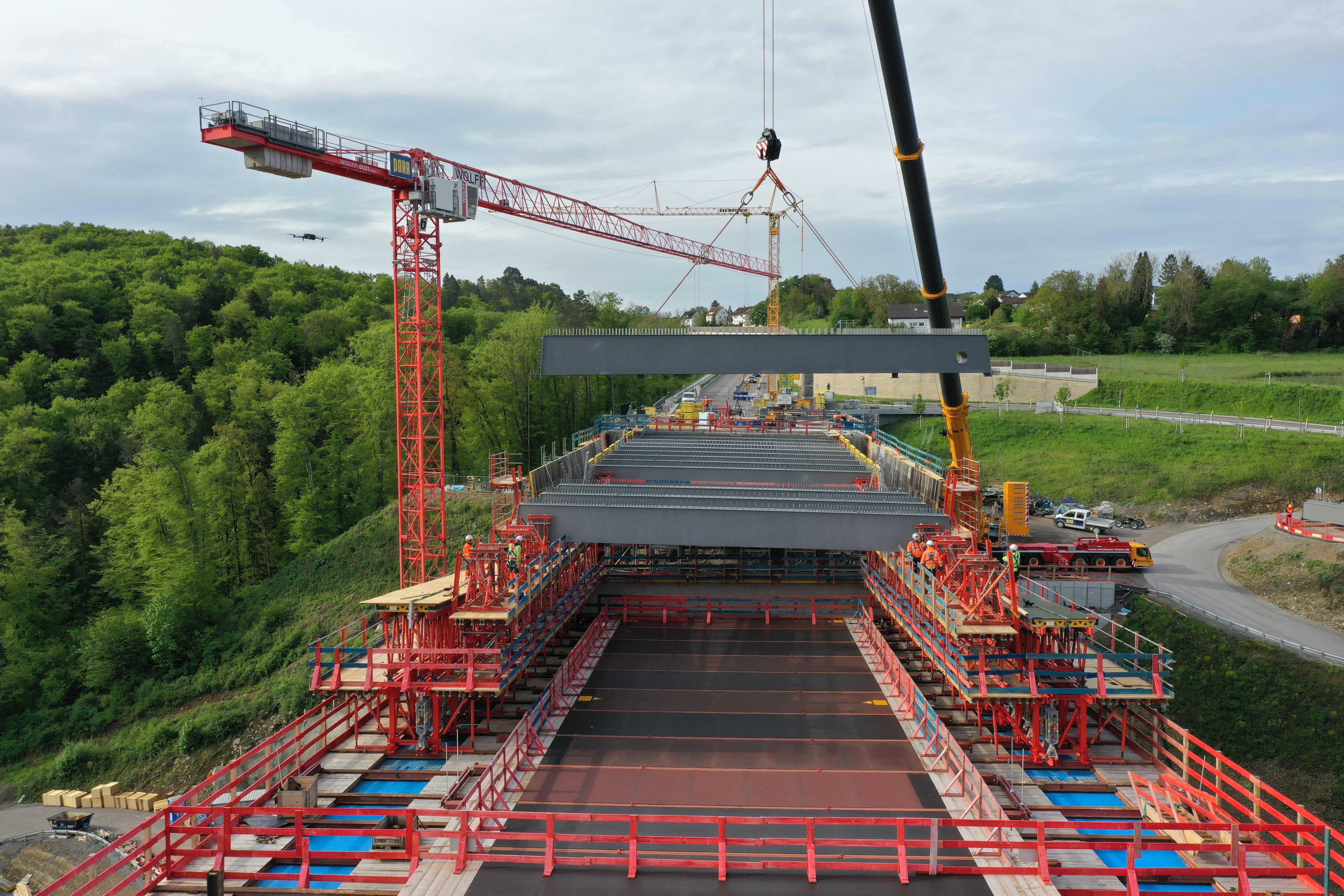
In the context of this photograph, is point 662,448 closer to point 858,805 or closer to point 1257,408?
point 858,805

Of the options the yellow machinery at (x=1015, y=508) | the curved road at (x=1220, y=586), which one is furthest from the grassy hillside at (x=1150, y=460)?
the yellow machinery at (x=1015, y=508)

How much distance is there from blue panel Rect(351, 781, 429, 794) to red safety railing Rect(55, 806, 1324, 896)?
5.90 feet

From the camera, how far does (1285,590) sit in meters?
35.0

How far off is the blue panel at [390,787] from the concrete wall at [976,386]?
55.8 meters

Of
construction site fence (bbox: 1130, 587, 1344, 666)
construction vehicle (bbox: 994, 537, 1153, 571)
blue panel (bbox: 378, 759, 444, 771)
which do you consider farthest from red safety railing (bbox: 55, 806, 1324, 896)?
construction vehicle (bbox: 994, 537, 1153, 571)

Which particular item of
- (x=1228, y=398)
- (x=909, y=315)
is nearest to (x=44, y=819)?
(x=1228, y=398)

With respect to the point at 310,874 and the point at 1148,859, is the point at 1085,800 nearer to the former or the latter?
the point at 1148,859

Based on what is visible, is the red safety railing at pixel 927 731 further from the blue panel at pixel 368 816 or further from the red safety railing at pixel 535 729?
the blue panel at pixel 368 816

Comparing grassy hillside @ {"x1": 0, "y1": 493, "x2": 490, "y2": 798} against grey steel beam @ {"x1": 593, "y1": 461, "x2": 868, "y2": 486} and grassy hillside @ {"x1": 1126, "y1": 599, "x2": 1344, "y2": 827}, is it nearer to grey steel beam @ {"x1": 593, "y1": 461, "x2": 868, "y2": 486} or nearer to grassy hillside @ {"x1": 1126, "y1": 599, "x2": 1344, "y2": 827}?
grey steel beam @ {"x1": 593, "y1": 461, "x2": 868, "y2": 486}

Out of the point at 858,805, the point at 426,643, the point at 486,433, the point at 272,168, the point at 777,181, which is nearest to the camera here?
the point at 858,805

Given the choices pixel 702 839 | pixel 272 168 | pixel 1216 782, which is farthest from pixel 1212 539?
pixel 272 168

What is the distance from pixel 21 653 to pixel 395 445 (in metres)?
27.0

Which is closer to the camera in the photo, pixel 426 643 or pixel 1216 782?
pixel 1216 782

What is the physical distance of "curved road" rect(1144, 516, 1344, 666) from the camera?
31188 millimetres
